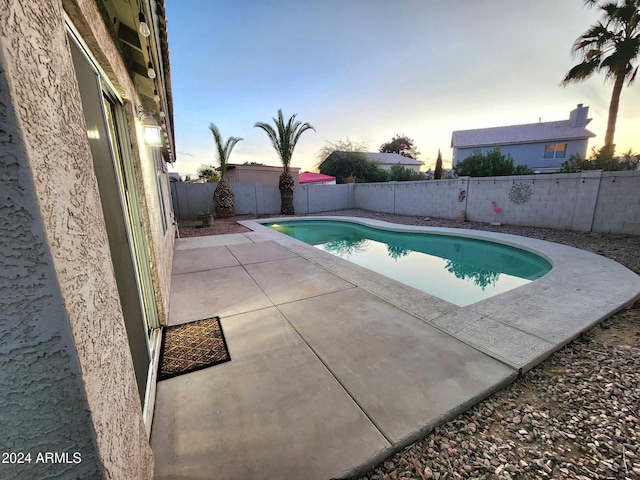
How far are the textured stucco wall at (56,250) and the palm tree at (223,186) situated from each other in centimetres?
1204

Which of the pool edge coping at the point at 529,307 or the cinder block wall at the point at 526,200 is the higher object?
the cinder block wall at the point at 526,200

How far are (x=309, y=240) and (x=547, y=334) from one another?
24.7 ft

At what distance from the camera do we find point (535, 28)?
26.1ft

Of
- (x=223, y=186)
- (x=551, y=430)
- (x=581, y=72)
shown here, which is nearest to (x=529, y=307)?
(x=551, y=430)

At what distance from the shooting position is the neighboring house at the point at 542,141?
1948 cm

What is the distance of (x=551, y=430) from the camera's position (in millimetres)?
1726

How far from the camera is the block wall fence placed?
675 cm

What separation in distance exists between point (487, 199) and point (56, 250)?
11510 millimetres

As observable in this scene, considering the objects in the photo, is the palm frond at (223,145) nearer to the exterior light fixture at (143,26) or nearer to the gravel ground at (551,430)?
the exterior light fixture at (143,26)

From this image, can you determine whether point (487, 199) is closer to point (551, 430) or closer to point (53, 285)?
point (551, 430)

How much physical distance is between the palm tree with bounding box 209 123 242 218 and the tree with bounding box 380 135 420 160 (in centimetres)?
3277

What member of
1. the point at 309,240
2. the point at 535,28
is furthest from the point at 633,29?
the point at 309,240

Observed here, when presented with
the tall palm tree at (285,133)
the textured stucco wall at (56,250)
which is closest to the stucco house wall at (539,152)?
the tall palm tree at (285,133)

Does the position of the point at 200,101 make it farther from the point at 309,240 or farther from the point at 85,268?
the point at 85,268
